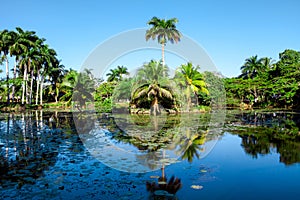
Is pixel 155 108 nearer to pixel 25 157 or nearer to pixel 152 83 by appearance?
pixel 152 83

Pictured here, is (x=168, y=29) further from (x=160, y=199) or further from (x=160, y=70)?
(x=160, y=199)

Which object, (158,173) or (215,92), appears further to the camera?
(215,92)

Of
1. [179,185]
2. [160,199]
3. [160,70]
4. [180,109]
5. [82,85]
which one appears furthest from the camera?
[82,85]

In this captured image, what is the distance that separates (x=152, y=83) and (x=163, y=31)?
14887 millimetres

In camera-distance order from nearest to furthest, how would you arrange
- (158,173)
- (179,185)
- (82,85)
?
(179,185), (158,173), (82,85)

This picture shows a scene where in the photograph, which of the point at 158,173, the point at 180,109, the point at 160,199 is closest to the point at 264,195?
the point at 160,199

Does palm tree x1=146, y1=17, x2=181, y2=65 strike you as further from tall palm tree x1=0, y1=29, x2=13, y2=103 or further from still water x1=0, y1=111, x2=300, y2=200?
still water x1=0, y1=111, x2=300, y2=200

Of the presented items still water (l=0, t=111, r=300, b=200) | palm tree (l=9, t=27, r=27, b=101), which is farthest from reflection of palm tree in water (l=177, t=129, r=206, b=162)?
palm tree (l=9, t=27, r=27, b=101)

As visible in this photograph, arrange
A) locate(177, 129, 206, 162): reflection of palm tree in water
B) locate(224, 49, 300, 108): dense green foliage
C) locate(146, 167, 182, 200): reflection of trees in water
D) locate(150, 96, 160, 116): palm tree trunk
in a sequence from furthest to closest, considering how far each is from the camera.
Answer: locate(224, 49, 300, 108): dense green foliage
locate(150, 96, 160, 116): palm tree trunk
locate(177, 129, 206, 162): reflection of palm tree in water
locate(146, 167, 182, 200): reflection of trees in water

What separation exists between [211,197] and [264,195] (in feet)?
3.78

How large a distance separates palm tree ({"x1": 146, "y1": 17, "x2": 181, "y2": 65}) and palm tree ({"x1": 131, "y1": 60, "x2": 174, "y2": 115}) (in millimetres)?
12055

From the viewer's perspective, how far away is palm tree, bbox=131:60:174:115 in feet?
86.5

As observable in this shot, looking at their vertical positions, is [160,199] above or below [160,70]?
below

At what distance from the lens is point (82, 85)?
3791cm
